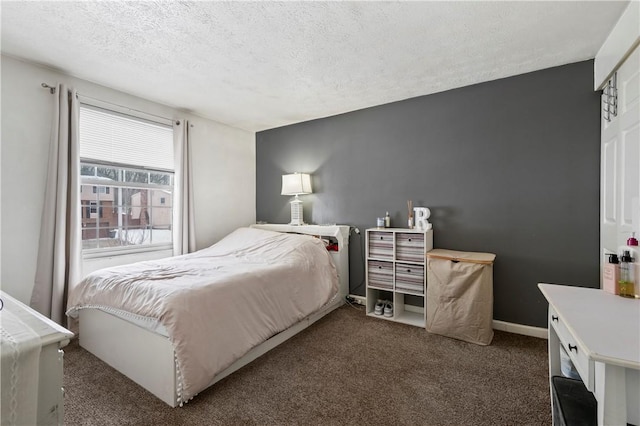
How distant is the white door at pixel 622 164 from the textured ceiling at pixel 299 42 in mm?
475

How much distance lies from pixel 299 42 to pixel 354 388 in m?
2.40

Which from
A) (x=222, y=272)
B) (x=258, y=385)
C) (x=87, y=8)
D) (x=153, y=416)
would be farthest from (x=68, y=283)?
(x=87, y=8)

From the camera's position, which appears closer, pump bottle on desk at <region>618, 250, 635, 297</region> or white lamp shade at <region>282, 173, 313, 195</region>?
pump bottle on desk at <region>618, 250, 635, 297</region>

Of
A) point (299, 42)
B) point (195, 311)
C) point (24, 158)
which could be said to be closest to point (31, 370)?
point (195, 311)

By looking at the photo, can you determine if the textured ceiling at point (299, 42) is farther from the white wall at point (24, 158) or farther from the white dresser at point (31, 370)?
the white dresser at point (31, 370)

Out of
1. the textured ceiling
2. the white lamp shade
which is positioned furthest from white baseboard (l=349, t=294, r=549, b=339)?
the white lamp shade

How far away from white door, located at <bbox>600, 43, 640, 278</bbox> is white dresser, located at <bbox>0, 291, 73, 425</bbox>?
2.67 meters

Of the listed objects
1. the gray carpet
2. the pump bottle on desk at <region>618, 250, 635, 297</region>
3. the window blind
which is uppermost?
the window blind

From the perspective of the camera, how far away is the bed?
168 centimetres

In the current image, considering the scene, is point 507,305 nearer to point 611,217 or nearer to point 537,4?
point 611,217

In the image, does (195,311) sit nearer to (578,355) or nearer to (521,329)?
(578,355)

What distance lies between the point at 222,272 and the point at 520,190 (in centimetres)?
271

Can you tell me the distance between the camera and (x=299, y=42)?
2045 mm

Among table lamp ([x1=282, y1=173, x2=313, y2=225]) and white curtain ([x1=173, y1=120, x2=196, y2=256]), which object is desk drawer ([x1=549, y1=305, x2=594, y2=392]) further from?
white curtain ([x1=173, y1=120, x2=196, y2=256])
